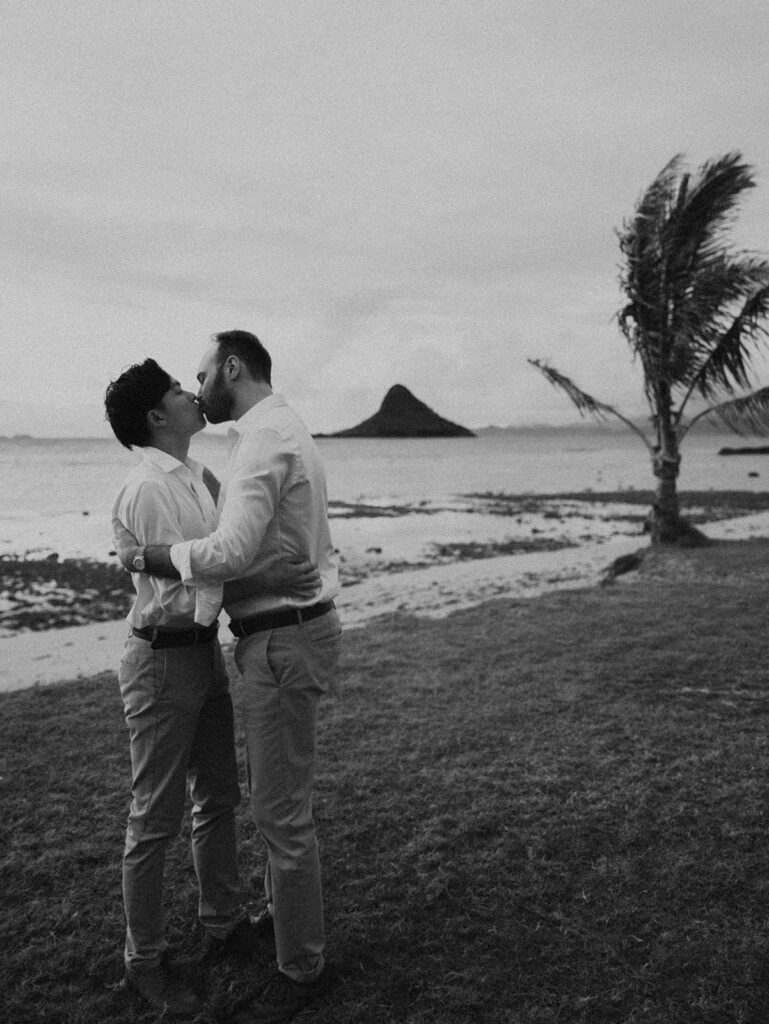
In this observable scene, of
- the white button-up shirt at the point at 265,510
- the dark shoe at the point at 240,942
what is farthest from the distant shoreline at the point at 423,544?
the white button-up shirt at the point at 265,510

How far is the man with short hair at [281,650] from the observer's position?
2.70 m

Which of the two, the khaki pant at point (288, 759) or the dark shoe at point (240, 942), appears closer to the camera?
the khaki pant at point (288, 759)

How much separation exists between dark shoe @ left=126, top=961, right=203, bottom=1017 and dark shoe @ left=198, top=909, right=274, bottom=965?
197 millimetres

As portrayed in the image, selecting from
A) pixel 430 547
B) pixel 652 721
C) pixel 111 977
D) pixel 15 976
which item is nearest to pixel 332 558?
pixel 111 977

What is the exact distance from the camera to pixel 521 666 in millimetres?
7098

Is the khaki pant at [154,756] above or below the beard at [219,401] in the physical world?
below

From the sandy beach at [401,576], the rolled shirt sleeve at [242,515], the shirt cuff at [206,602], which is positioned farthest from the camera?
the sandy beach at [401,576]

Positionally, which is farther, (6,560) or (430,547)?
(430,547)

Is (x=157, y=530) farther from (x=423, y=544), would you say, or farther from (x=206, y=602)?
(x=423, y=544)

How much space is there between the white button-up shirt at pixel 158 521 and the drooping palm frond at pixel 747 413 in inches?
486

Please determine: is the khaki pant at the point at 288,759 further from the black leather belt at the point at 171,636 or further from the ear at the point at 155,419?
the ear at the point at 155,419

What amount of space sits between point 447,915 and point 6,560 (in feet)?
54.4

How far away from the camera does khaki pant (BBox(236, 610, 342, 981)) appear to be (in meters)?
2.71

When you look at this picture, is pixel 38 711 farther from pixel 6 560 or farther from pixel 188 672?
pixel 6 560
